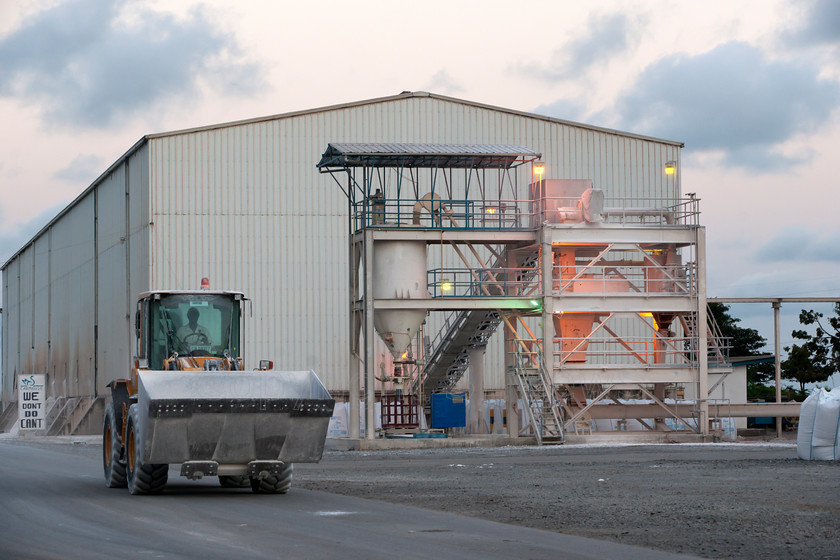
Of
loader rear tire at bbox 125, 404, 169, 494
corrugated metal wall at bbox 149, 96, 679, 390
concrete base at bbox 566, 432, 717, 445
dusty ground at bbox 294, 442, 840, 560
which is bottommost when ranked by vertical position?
concrete base at bbox 566, 432, 717, 445

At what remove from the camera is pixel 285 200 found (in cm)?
5178

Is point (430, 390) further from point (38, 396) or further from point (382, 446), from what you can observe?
point (38, 396)

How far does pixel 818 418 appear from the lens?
2806 centimetres

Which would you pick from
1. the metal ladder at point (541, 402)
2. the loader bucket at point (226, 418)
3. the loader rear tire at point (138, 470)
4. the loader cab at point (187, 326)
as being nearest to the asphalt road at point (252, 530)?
the loader rear tire at point (138, 470)

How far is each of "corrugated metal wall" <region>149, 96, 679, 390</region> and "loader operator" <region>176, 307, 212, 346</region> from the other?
28.7 metres

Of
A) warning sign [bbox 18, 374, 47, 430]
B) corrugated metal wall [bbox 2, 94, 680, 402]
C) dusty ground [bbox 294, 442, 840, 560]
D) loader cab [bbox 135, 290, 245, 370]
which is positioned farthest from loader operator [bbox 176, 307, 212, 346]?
warning sign [bbox 18, 374, 47, 430]

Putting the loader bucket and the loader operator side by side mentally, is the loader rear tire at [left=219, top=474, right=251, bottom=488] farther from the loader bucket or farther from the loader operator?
the loader bucket

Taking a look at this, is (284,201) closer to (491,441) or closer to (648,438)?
(491,441)

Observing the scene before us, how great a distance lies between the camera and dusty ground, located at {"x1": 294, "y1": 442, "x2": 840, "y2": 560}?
45.9ft

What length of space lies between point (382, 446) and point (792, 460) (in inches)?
552

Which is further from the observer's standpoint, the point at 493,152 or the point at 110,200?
the point at 110,200

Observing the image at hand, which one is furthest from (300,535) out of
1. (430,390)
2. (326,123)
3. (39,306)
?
(39,306)

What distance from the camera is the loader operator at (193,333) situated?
2091cm

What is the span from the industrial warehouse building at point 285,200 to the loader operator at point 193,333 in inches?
1075
